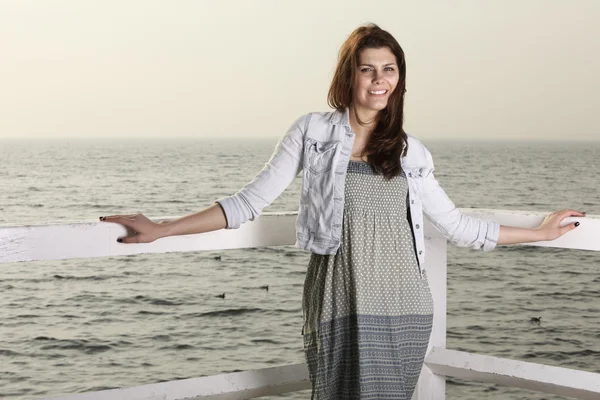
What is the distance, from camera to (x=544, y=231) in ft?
9.10

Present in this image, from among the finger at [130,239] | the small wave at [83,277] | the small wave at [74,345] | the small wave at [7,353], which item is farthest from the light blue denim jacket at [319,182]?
the small wave at [83,277]

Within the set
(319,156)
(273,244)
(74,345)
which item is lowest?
(74,345)

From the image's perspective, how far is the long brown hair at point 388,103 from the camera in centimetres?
261

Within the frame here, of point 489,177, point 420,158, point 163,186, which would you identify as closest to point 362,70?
point 420,158

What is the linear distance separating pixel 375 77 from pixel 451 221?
49cm

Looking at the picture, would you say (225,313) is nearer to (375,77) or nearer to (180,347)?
(180,347)

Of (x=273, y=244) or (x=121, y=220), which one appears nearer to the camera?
(x=121, y=220)

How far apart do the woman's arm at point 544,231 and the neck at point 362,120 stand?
52cm

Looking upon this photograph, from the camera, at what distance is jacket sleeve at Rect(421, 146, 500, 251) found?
2.71m

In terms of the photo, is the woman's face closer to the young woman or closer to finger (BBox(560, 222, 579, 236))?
the young woman

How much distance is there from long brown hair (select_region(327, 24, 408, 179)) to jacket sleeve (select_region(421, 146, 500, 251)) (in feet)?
0.43

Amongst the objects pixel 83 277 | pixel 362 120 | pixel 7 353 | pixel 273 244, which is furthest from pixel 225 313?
pixel 362 120

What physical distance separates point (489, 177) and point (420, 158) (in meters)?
51.0

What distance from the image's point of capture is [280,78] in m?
55.0
